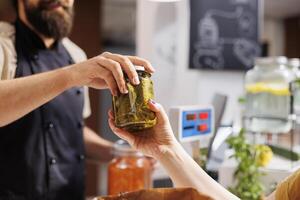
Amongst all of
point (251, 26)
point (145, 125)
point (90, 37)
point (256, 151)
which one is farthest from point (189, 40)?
point (90, 37)

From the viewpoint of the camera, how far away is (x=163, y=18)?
2480mm

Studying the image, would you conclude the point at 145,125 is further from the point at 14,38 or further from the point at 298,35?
the point at 298,35

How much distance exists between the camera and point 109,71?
956 mm

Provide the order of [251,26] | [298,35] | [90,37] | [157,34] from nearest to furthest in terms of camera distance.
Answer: [157,34], [251,26], [90,37], [298,35]

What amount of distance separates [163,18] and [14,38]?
122 cm

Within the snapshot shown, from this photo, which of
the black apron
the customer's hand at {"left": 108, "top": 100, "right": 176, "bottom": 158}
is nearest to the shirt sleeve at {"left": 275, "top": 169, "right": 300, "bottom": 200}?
the customer's hand at {"left": 108, "top": 100, "right": 176, "bottom": 158}

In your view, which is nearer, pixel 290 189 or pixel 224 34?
pixel 290 189

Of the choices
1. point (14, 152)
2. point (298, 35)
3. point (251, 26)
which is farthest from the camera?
point (298, 35)

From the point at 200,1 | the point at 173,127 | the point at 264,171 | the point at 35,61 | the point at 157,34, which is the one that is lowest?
the point at 264,171

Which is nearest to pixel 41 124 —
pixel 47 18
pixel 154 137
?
pixel 47 18

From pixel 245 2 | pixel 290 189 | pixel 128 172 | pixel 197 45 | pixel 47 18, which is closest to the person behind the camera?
pixel 290 189

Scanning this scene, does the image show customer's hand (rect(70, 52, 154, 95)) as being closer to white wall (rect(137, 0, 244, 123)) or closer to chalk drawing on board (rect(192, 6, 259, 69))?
white wall (rect(137, 0, 244, 123))

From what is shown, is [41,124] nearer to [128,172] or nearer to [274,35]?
[128,172]

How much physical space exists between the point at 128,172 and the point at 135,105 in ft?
1.54
